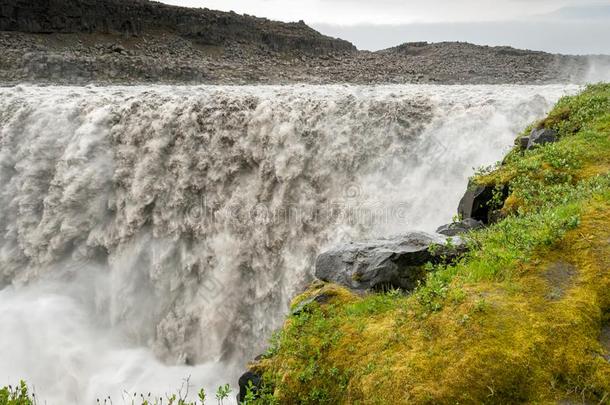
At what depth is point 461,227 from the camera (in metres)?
7.69

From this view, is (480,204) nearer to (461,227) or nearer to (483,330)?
(461,227)

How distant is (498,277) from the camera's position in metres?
5.14

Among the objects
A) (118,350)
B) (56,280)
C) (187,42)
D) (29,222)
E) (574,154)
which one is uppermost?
(187,42)

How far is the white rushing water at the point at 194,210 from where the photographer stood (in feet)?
41.4

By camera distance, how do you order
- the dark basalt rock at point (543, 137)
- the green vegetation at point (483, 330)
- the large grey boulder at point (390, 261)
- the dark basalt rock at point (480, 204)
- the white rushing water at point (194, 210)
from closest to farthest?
1. the green vegetation at point (483, 330)
2. the large grey boulder at point (390, 261)
3. the dark basalt rock at point (480, 204)
4. the dark basalt rock at point (543, 137)
5. the white rushing water at point (194, 210)

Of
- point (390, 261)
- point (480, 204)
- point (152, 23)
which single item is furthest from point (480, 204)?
point (152, 23)

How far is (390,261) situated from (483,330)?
1934mm

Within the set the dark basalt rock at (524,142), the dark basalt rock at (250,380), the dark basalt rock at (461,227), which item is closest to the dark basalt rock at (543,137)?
the dark basalt rock at (524,142)

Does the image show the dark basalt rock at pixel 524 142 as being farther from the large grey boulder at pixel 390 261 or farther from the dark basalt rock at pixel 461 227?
the large grey boulder at pixel 390 261

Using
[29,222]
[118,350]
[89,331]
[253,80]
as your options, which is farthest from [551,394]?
[253,80]

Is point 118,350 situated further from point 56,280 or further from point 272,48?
point 272,48

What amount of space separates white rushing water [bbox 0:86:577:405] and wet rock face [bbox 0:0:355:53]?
29.7 m

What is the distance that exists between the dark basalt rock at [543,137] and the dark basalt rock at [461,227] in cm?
232

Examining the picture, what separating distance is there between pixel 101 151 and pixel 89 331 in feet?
17.8
